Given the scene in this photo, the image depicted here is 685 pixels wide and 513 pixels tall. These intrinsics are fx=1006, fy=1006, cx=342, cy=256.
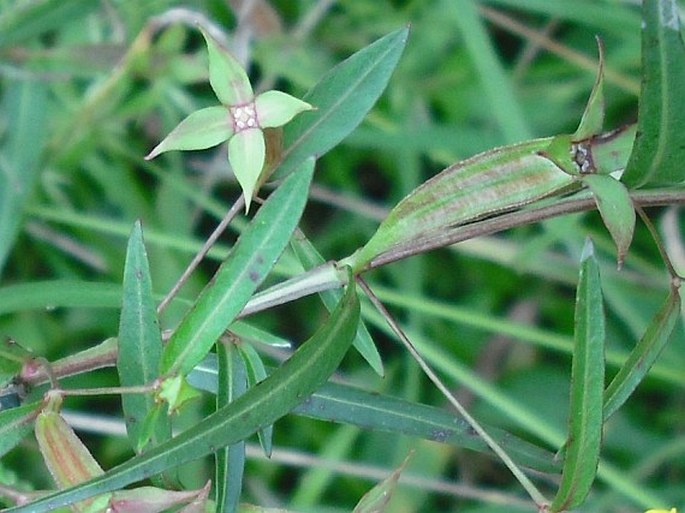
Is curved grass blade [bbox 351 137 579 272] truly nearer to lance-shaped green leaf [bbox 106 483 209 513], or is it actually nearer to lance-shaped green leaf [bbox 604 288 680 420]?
lance-shaped green leaf [bbox 604 288 680 420]

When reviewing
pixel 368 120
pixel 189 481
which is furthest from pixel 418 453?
pixel 368 120

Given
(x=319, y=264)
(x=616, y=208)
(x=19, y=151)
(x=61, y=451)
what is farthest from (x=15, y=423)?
(x=19, y=151)

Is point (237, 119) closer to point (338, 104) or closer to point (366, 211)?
point (338, 104)

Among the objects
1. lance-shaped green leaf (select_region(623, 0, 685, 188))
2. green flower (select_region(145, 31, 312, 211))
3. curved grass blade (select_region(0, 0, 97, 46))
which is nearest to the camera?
lance-shaped green leaf (select_region(623, 0, 685, 188))

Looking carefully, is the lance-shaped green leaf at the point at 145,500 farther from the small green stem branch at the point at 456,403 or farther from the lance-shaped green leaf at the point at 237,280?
the small green stem branch at the point at 456,403

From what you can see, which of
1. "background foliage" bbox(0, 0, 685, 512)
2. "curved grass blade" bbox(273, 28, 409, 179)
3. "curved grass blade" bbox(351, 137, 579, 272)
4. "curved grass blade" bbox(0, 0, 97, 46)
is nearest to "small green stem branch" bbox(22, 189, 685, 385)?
"curved grass blade" bbox(351, 137, 579, 272)

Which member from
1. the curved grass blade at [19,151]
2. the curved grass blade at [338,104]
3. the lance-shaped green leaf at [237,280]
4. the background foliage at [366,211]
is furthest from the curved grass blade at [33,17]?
the lance-shaped green leaf at [237,280]
